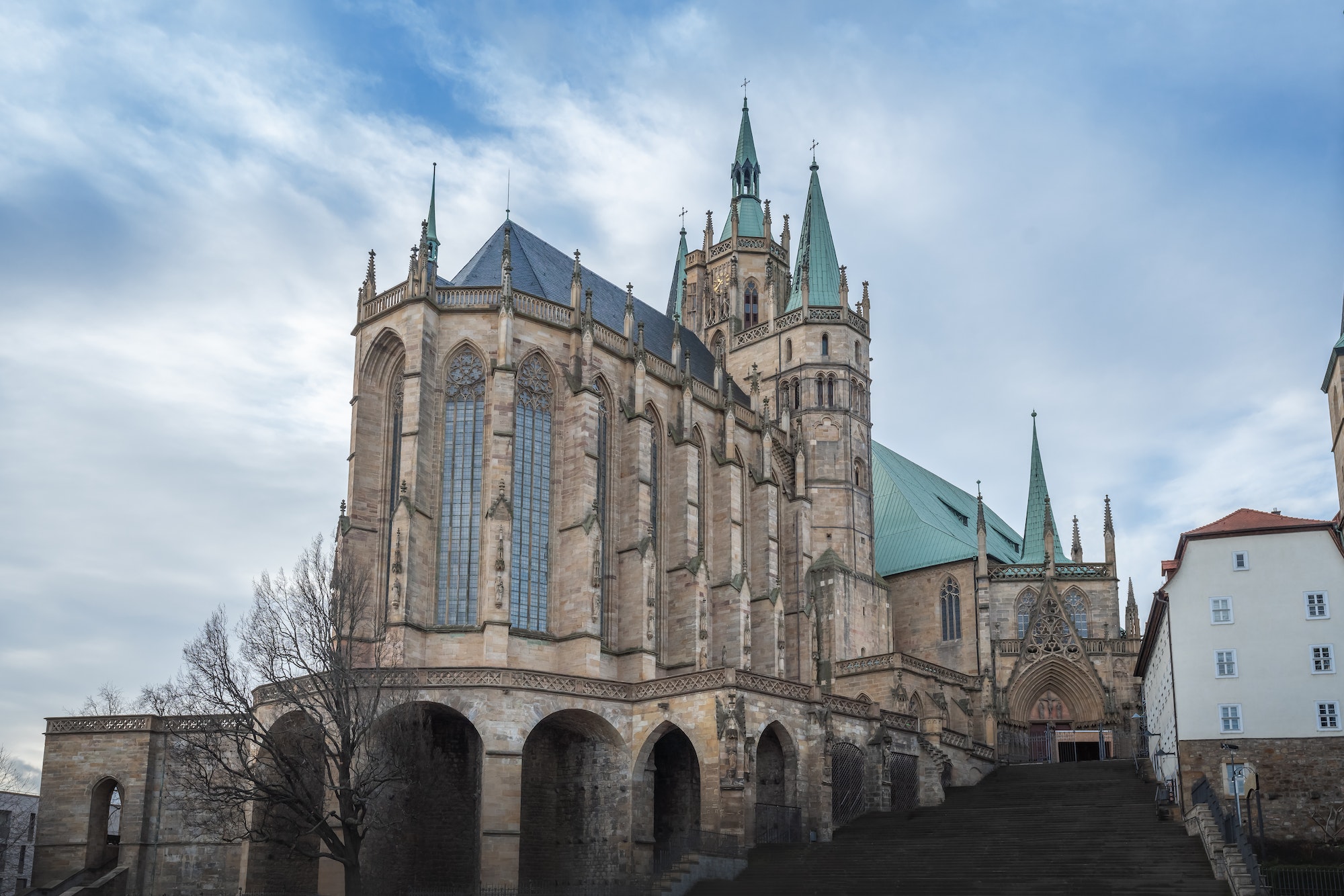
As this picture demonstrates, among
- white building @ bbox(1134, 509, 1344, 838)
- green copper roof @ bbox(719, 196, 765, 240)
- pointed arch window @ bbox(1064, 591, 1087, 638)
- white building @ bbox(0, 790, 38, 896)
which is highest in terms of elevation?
green copper roof @ bbox(719, 196, 765, 240)

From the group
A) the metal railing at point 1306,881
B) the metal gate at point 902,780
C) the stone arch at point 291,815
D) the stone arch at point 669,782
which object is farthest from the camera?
the metal gate at point 902,780

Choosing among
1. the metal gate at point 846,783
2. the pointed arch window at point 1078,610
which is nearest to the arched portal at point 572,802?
the metal gate at point 846,783

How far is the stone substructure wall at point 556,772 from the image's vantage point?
3697 cm

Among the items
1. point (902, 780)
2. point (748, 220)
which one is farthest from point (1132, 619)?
point (748, 220)

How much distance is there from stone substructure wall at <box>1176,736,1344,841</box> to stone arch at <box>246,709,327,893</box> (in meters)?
22.8

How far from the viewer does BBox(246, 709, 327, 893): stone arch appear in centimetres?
3300

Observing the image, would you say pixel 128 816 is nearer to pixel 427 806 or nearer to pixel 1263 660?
pixel 427 806

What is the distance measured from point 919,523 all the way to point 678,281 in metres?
20.4

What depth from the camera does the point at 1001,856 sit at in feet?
109

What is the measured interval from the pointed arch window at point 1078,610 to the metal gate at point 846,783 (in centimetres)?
1871

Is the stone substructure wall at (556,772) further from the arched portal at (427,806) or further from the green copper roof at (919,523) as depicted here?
the green copper roof at (919,523)

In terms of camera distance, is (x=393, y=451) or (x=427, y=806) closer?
(x=427, y=806)

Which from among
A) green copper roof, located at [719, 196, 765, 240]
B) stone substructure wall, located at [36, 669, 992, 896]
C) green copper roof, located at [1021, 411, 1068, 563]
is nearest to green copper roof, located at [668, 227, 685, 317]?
green copper roof, located at [719, 196, 765, 240]

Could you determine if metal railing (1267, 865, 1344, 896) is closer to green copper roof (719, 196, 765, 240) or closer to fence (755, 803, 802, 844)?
fence (755, 803, 802, 844)
